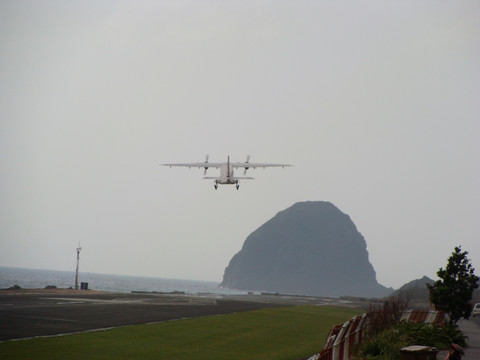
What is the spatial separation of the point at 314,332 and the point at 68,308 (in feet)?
46.8

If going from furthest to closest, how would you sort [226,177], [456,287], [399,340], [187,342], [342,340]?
1. [226,177]
2. [456,287]
3. [187,342]
4. [399,340]
5. [342,340]

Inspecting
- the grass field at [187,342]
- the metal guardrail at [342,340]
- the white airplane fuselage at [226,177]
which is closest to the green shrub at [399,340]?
the metal guardrail at [342,340]

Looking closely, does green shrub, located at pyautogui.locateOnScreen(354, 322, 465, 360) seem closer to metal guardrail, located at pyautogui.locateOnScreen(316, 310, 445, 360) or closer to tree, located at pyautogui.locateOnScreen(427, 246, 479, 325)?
metal guardrail, located at pyautogui.locateOnScreen(316, 310, 445, 360)

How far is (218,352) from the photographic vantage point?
23.1 m

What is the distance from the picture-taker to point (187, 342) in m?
25.1

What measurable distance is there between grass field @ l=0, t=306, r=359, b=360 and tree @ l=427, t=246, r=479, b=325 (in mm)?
7291

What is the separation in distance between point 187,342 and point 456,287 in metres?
19.1

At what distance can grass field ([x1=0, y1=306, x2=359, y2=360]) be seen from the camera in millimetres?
20594

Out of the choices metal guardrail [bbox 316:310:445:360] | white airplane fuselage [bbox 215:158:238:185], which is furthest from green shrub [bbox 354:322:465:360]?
white airplane fuselage [bbox 215:158:238:185]

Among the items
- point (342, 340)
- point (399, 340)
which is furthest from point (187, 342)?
point (342, 340)

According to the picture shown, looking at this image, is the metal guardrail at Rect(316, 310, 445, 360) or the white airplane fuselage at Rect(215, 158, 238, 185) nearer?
the metal guardrail at Rect(316, 310, 445, 360)

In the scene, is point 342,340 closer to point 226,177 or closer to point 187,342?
point 187,342

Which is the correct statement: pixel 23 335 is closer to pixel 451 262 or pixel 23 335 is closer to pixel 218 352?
pixel 218 352

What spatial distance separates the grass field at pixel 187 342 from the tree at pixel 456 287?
7291mm
